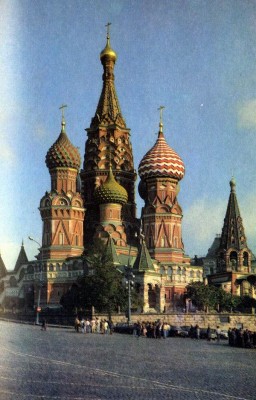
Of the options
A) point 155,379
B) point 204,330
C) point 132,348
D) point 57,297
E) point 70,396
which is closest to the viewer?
point 70,396

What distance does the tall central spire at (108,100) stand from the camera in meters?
82.6

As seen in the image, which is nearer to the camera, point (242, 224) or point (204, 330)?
point (204, 330)

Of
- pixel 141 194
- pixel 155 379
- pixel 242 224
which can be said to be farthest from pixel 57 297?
pixel 155 379

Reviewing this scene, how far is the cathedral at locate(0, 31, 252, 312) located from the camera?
71.1 meters

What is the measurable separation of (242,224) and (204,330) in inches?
1658

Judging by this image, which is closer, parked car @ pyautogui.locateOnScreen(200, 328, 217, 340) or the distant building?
parked car @ pyautogui.locateOnScreen(200, 328, 217, 340)

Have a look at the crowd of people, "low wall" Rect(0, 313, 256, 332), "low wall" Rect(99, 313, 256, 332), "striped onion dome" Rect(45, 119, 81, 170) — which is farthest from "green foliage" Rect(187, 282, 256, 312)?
the crowd of people

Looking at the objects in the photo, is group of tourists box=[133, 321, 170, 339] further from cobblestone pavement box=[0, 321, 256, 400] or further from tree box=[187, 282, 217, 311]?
tree box=[187, 282, 217, 311]

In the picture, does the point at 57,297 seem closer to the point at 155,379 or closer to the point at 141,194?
the point at 141,194

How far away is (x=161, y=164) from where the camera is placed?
76.4 m

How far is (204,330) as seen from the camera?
127 ft

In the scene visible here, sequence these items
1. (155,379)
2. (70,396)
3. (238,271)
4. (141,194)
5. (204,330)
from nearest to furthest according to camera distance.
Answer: (70,396)
(155,379)
(204,330)
(238,271)
(141,194)

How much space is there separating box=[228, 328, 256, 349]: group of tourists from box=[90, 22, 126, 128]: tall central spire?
52.8 metres

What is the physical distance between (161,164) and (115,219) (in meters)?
8.51
